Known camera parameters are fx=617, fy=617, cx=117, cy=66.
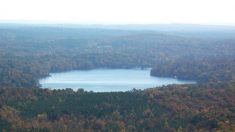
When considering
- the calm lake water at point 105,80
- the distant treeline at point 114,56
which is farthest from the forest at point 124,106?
the calm lake water at point 105,80

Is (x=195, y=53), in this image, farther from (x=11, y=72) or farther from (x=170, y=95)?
(x=170, y=95)

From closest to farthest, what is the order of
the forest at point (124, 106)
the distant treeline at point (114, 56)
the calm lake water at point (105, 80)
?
the forest at point (124, 106)
the calm lake water at point (105, 80)
the distant treeline at point (114, 56)

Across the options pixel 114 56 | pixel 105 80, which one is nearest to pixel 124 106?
pixel 105 80

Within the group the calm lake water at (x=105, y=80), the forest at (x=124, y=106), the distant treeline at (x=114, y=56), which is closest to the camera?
the forest at (x=124, y=106)

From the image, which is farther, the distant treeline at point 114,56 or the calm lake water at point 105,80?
the distant treeline at point 114,56

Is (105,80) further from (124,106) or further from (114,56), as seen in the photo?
(124,106)

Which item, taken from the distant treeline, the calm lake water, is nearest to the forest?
the distant treeline

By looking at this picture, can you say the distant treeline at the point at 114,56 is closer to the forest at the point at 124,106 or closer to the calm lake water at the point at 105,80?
the forest at the point at 124,106

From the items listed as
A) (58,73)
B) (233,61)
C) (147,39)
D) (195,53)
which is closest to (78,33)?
(147,39)

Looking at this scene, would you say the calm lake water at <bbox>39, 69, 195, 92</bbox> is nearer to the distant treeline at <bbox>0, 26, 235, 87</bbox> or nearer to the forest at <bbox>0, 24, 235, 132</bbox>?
the distant treeline at <bbox>0, 26, 235, 87</bbox>
